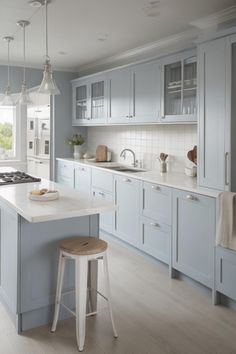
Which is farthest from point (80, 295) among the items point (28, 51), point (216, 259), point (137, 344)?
point (28, 51)

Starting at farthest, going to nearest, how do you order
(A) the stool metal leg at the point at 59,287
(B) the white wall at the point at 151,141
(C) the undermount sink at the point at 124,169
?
(C) the undermount sink at the point at 124,169, (B) the white wall at the point at 151,141, (A) the stool metal leg at the point at 59,287

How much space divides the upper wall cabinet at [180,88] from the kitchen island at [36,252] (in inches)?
62.0

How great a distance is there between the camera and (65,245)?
2.59m

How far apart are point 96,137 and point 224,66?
3.52m

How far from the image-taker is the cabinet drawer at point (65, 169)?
590 centimetres

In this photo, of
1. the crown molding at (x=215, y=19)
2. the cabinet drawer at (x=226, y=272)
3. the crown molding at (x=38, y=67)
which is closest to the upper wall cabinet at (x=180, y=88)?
the crown molding at (x=215, y=19)

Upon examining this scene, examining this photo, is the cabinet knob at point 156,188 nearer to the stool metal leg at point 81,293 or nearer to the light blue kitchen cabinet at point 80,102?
the stool metal leg at point 81,293

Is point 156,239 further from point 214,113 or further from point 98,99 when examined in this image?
point 98,99

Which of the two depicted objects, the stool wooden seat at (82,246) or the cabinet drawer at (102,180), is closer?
the stool wooden seat at (82,246)

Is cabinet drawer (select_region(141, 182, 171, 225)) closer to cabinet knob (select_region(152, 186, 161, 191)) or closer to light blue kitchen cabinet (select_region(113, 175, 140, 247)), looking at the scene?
cabinet knob (select_region(152, 186, 161, 191))

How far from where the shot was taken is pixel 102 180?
502 centimetres

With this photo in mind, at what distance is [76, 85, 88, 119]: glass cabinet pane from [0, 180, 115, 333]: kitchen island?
10.7 ft

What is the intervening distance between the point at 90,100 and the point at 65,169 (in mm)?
1149

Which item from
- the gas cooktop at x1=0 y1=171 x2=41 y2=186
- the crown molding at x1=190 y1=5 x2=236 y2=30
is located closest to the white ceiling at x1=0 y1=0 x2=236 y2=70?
the crown molding at x1=190 y1=5 x2=236 y2=30
